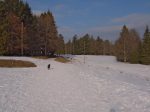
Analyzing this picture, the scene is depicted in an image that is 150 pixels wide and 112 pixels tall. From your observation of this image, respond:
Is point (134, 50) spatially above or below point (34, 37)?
below

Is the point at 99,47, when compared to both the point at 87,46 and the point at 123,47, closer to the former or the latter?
the point at 87,46

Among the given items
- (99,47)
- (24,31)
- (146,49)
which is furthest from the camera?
(99,47)

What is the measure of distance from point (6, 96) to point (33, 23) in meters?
68.0

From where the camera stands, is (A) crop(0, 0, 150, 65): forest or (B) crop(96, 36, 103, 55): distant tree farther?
(B) crop(96, 36, 103, 55): distant tree

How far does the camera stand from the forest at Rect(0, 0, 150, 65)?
64.6 metres

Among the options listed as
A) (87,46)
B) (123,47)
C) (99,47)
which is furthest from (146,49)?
(99,47)

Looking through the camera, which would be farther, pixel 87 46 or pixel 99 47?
pixel 99 47

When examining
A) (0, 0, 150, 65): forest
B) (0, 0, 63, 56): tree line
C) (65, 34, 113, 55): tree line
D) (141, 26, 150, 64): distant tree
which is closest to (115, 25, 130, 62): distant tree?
(0, 0, 150, 65): forest

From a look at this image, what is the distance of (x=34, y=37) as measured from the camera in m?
76.6

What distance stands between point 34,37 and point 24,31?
7.98 m

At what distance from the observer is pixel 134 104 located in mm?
13062

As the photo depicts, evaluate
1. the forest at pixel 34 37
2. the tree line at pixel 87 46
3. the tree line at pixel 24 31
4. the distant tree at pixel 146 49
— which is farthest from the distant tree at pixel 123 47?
the tree line at pixel 87 46

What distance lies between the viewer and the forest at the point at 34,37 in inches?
2542

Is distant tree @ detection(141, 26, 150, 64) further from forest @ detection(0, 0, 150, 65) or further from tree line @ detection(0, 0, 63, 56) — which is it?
tree line @ detection(0, 0, 63, 56)
